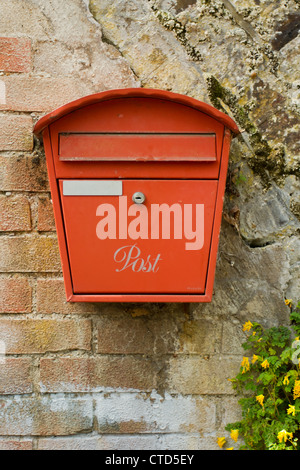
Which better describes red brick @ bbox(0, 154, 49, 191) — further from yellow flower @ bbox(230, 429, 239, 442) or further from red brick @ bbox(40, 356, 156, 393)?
yellow flower @ bbox(230, 429, 239, 442)

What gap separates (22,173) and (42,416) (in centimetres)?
96

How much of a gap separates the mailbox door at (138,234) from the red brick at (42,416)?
0.56m

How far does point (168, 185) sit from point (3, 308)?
839 mm

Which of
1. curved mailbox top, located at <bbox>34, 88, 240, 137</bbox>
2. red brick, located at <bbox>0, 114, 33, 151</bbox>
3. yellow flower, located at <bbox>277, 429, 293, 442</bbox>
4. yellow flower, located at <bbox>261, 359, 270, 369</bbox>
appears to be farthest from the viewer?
red brick, located at <bbox>0, 114, 33, 151</bbox>

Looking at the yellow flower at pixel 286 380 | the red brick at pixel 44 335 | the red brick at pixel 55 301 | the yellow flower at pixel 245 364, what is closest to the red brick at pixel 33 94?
the red brick at pixel 55 301

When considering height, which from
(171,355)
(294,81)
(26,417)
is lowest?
(26,417)

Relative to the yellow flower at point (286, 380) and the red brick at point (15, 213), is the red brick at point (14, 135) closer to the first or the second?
the red brick at point (15, 213)

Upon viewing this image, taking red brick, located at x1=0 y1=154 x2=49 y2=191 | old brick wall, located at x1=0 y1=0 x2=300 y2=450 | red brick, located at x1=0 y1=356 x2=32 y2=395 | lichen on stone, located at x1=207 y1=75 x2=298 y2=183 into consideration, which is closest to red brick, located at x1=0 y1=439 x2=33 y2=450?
old brick wall, located at x1=0 y1=0 x2=300 y2=450

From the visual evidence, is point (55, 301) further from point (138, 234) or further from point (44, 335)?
point (138, 234)

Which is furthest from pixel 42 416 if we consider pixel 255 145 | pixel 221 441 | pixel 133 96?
pixel 255 145

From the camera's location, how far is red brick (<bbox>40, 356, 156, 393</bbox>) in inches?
68.7

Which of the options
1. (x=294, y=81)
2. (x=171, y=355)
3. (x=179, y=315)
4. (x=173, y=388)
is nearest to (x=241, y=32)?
(x=294, y=81)

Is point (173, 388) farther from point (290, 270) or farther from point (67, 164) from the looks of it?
point (67, 164)

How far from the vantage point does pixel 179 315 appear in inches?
69.9
